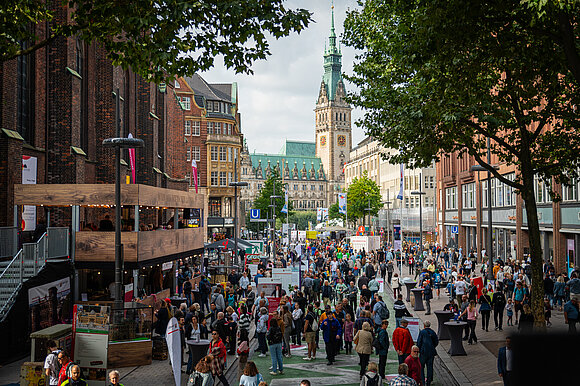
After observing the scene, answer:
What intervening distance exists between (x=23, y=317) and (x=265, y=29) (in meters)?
11.6

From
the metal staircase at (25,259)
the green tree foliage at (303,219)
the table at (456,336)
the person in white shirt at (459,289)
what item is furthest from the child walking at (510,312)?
the green tree foliage at (303,219)

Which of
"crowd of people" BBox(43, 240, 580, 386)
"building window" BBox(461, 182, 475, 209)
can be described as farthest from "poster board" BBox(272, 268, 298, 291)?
"building window" BBox(461, 182, 475, 209)

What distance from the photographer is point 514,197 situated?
1596 inches

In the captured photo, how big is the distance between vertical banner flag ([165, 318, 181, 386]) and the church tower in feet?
578

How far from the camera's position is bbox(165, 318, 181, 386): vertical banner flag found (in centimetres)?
1274

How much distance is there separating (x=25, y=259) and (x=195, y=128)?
62665 mm

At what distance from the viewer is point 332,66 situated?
19212cm

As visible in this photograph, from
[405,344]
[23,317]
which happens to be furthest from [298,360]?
[23,317]

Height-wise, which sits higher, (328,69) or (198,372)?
(328,69)

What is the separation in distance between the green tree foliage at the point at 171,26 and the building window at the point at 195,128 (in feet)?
220

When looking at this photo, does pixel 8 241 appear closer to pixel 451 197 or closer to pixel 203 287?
pixel 203 287

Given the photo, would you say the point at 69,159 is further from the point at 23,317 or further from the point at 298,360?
the point at 298,360

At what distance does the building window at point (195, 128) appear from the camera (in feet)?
256

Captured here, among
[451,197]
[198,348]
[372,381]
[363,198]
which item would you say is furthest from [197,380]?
[363,198]
